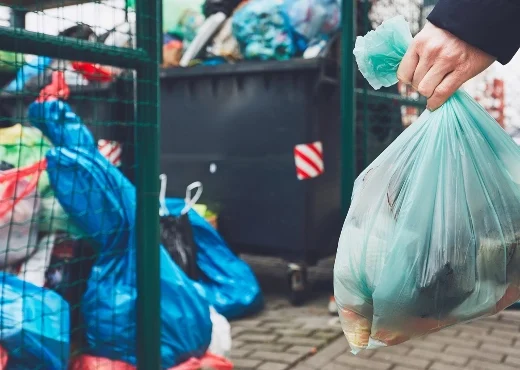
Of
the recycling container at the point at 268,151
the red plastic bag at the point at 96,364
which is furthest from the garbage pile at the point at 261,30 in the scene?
the red plastic bag at the point at 96,364

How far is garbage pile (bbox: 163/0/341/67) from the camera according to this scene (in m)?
3.99

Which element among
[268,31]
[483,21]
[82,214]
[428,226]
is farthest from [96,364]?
[268,31]

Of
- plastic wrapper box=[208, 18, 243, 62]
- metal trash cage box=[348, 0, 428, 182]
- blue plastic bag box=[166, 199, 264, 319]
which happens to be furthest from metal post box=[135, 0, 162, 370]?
plastic wrapper box=[208, 18, 243, 62]

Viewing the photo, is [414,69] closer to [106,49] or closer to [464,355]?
[106,49]

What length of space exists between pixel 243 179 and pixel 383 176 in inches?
109

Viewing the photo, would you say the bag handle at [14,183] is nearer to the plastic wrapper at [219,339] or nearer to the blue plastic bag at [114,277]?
the blue plastic bag at [114,277]

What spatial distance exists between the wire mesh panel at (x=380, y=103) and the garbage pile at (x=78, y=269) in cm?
158

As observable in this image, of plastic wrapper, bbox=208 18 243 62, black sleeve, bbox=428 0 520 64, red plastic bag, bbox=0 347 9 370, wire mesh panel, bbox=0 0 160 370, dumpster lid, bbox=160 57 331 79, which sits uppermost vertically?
plastic wrapper, bbox=208 18 243 62

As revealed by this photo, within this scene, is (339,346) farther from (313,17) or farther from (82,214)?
(313,17)

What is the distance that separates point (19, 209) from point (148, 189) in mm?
612

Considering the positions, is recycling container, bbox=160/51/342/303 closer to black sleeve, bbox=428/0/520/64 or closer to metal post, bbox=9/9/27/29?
metal post, bbox=9/9/27/29

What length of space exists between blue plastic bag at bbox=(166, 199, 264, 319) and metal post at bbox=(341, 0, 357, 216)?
73cm

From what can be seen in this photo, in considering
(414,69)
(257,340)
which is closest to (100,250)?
(257,340)

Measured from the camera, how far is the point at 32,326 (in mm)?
2156
